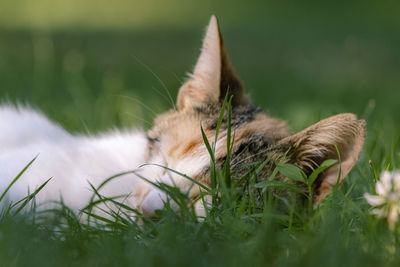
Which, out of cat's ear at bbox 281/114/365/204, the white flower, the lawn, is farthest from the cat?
the white flower

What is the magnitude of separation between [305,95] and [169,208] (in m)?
3.46

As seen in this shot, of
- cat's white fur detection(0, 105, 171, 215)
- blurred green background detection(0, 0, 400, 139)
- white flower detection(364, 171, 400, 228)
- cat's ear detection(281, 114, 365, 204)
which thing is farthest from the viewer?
blurred green background detection(0, 0, 400, 139)

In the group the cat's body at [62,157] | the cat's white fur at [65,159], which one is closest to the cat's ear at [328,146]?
the cat's white fur at [65,159]

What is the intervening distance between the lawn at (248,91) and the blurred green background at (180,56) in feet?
0.08

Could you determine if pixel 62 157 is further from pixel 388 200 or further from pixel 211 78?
pixel 388 200

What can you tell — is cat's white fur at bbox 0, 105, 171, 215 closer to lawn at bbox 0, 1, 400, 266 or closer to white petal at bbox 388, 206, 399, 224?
lawn at bbox 0, 1, 400, 266

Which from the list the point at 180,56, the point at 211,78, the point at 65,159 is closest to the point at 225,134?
the point at 211,78

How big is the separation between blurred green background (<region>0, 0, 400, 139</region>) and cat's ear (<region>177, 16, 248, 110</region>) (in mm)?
150

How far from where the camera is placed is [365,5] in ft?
37.6

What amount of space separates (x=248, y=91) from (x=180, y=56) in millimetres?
3129

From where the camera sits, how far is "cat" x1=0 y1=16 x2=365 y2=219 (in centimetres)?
193

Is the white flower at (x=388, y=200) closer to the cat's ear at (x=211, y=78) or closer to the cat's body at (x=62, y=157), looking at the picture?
the cat's ear at (x=211, y=78)

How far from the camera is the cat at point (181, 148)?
76.2 inches

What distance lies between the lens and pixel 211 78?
92.1 inches
